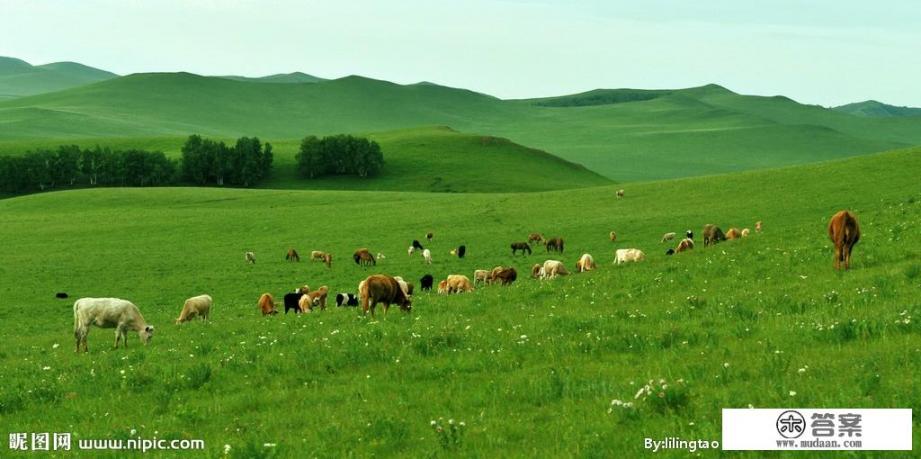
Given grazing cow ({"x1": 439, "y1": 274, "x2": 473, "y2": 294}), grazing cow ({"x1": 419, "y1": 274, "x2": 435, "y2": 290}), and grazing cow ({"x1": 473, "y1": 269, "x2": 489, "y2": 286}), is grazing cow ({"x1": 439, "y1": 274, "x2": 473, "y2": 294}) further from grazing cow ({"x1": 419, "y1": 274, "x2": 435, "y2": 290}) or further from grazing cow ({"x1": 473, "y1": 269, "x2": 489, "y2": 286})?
grazing cow ({"x1": 419, "y1": 274, "x2": 435, "y2": 290})

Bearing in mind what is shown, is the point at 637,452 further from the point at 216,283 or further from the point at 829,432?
the point at 216,283

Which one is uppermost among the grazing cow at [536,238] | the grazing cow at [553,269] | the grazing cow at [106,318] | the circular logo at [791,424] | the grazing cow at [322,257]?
the circular logo at [791,424]

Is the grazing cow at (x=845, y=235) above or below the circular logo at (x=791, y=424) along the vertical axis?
above

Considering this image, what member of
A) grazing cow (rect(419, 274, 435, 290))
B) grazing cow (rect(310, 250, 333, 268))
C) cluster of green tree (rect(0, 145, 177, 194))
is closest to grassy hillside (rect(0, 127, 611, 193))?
cluster of green tree (rect(0, 145, 177, 194))

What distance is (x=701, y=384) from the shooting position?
924 centimetres

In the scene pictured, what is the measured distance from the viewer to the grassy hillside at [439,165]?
389 feet

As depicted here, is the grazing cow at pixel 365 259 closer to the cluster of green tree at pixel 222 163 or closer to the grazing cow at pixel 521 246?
the grazing cow at pixel 521 246

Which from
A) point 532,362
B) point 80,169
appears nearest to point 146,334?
point 532,362

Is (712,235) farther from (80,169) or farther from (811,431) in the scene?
(80,169)

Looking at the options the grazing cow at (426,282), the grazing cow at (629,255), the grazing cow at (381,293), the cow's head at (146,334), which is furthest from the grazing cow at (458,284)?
the cow's head at (146,334)

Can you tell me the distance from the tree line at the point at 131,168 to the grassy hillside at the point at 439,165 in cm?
550

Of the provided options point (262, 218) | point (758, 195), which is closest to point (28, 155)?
point (262, 218)

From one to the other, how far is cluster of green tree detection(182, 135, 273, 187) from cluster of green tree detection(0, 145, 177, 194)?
3316mm

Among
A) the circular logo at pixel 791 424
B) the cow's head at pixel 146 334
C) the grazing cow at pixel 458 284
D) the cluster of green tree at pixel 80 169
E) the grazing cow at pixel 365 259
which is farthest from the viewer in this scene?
the cluster of green tree at pixel 80 169
